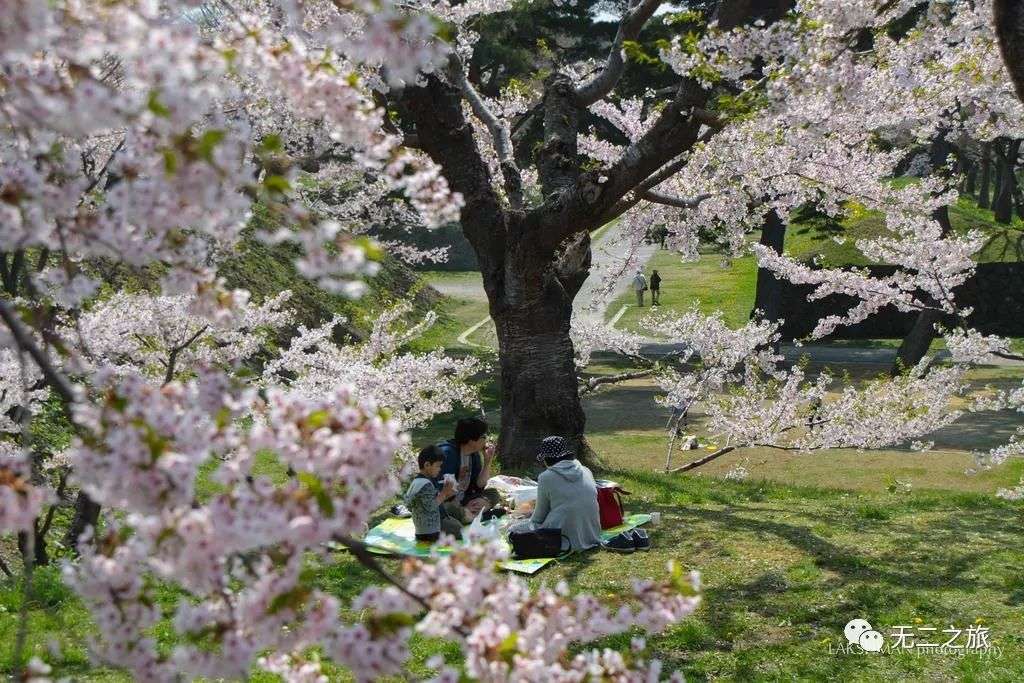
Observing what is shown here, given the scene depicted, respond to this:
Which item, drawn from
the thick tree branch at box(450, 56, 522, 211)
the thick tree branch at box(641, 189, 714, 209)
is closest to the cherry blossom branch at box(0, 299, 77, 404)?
the thick tree branch at box(450, 56, 522, 211)

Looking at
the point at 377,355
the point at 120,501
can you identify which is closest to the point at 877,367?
the point at 377,355

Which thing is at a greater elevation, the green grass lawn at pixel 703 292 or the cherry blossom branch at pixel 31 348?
the cherry blossom branch at pixel 31 348

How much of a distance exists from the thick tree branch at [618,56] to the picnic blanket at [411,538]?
152 inches

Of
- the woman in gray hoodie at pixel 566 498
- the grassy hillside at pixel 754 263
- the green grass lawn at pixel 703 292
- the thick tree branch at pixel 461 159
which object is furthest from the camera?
the green grass lawn at pixel 703 292

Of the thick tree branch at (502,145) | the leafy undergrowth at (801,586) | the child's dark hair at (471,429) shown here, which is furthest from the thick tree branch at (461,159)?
the leafy undergrowth at (801,586)

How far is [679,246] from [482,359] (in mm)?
8364

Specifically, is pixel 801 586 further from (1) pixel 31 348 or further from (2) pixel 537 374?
(1) pixel 31 348

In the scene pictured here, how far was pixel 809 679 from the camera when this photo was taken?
17.0ft

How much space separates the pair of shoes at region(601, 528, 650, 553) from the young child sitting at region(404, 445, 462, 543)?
1094 millimetres

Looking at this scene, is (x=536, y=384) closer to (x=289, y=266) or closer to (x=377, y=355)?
(x=377, y=355)

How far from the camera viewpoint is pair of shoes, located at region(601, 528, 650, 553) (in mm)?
7578

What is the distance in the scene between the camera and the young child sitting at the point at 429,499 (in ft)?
24.4

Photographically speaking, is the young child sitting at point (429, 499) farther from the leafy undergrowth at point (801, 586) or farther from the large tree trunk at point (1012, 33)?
the large tree trunk at point (1012, 33)

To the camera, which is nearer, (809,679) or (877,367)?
(809,679)
